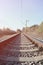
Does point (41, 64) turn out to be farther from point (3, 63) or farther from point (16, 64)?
point (3, 63)

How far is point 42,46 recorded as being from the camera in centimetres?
644

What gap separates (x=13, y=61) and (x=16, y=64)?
32 centimetres

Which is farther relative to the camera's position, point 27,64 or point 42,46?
point 42,46

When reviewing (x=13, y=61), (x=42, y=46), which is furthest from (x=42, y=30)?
(x=13, y=61)

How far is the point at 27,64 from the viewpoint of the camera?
3658 millimetres

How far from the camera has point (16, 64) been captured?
3682 mm

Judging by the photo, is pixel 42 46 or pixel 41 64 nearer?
pixel 41 64

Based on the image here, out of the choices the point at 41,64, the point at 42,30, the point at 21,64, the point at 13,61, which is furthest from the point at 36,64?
the point at 42,30

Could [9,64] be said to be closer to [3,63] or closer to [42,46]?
[3,63]

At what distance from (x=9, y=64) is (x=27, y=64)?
471 mm

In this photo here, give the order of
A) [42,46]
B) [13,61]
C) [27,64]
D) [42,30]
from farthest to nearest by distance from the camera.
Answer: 1. [42,30]
2. [42,46]
3. [13,61]
4. [27,64]

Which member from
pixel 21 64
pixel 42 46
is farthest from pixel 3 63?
pixel 42 46

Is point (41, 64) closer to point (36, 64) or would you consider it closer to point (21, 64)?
point (36, 64)

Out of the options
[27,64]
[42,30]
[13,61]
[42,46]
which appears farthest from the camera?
[42,30]
